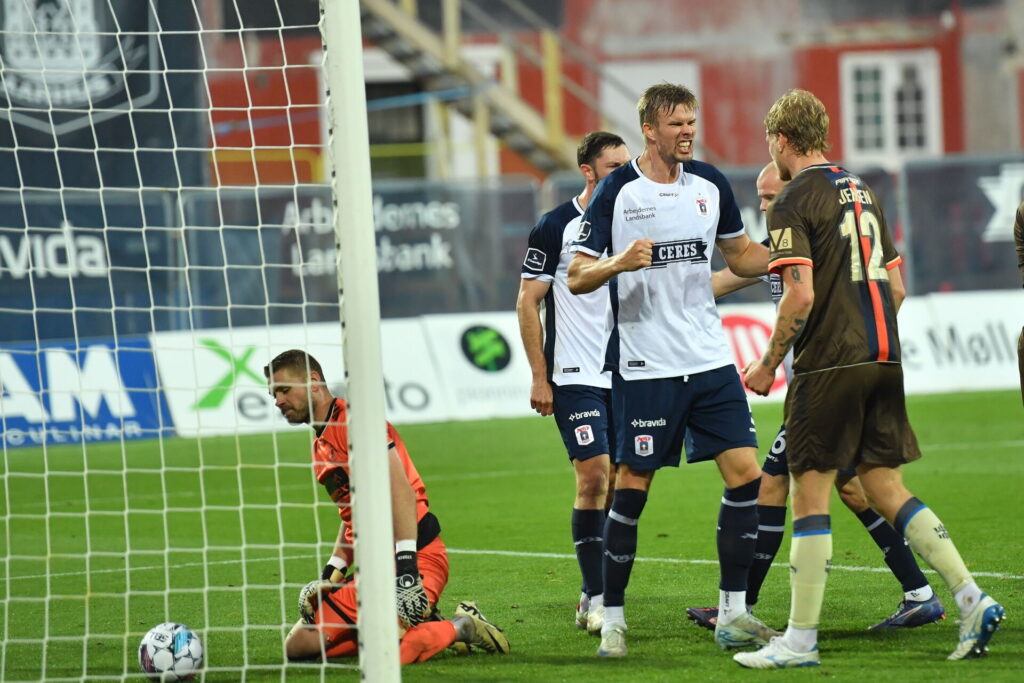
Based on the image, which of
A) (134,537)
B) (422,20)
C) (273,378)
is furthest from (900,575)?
(422,20)

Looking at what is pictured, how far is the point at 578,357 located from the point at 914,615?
1916mm

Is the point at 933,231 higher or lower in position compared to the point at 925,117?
lower

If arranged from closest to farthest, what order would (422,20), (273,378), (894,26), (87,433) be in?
(273,378), (87,433), (422,20), (894,26)

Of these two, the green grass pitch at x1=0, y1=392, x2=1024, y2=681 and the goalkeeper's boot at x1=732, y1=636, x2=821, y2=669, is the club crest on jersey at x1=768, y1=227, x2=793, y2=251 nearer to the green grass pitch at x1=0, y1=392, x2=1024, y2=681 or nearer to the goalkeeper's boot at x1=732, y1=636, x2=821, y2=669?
the goalkeeper's boot at x1=732, y1=636, x2=821, y2=669

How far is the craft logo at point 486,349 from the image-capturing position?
56.1 feet

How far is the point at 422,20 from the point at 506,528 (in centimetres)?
1959

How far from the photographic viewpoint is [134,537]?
10.4m

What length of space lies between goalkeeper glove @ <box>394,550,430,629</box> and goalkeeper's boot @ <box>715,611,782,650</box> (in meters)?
1.23

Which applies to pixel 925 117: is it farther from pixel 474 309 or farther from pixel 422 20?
pixel 474 309

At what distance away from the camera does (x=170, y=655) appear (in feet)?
19.4

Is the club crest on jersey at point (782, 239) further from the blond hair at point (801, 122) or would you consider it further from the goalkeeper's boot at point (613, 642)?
the goalkeeper's boot at point (613, 642)

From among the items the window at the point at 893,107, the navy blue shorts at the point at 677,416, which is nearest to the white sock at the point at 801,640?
the navy blue shorts at the point at 677,416

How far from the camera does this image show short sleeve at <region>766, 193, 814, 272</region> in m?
5.58

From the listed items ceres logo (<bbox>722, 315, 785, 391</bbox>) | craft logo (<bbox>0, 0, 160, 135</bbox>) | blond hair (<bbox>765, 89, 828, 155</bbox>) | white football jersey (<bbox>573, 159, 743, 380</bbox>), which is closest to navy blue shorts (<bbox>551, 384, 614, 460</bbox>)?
white football jersey (<bbox>573, 159, 743, 380</bbox>)
